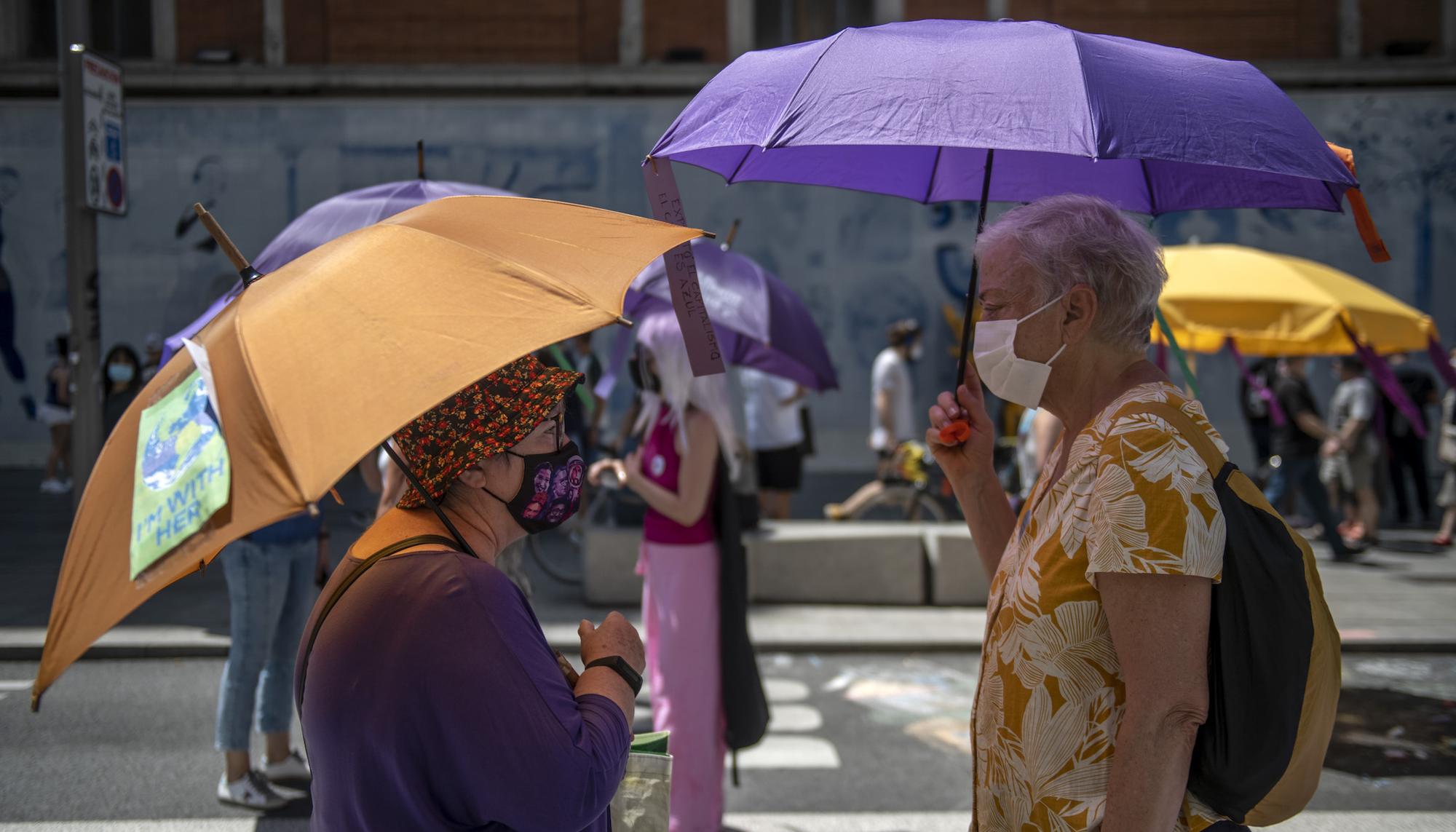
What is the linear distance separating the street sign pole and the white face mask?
21.0ft

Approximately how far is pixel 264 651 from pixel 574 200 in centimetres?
1279

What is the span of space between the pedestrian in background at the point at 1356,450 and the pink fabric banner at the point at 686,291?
990 centimetres

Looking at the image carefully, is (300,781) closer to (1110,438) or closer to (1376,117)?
(1110,438)

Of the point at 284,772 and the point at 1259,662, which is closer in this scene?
the point at 1259,662

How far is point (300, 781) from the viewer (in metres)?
4.91

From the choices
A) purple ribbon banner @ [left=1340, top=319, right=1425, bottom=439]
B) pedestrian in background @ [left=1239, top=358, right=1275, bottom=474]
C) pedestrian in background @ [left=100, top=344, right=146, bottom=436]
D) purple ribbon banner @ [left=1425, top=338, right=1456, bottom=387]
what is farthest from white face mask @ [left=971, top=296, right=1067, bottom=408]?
pedestrian in background @ [left=1239, top=358, right=1275, bottom=474]

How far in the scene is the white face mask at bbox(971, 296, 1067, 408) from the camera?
7.27ft

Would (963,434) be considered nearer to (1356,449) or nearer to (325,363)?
(325,363)

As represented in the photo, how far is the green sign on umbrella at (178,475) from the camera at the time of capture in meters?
1.35

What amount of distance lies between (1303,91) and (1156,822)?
17.3 meters

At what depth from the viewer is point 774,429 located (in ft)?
35.1

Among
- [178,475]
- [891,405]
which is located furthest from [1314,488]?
[178,475]

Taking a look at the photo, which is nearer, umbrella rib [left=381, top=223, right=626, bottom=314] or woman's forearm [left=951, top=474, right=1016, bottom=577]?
umbrella rib [left=381, top=223, right=626, bottom=314]

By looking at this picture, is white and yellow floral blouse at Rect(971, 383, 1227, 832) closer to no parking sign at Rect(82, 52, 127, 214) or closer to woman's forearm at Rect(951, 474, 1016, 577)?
woman's forearm at Rect(951, 474, 1016, 577)
